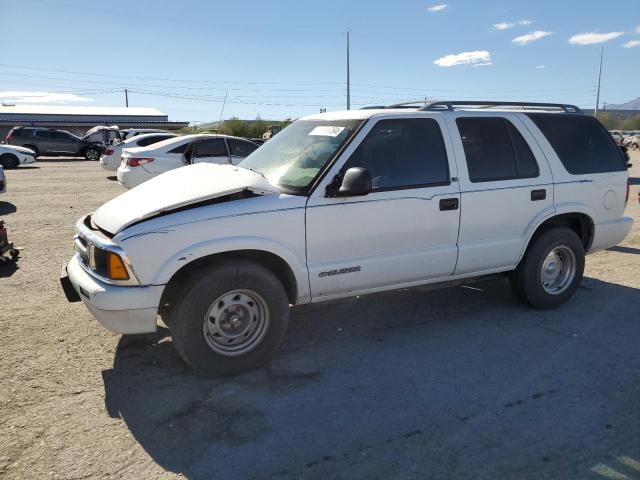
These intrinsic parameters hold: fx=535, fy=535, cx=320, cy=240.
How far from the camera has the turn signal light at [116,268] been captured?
3.51 meters

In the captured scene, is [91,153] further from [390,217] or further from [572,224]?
[390,217]

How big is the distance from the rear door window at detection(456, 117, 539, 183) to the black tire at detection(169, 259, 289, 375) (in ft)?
6.78

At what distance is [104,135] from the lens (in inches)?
1394

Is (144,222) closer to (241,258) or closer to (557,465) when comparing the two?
(241,258)

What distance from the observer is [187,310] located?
3623 mm

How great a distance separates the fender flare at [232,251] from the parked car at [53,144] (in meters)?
29.3

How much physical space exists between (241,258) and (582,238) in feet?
12.1

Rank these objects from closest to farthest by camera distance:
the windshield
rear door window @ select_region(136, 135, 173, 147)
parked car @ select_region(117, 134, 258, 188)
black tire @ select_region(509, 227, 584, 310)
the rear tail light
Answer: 1. the windshield
2. black tire @ select_region(509, 227, 584, 310)
3. parked car @ select_region(117, 134, 258, 188)
4. the rear tail light
5. rear door window @ select_region(136, 135, 173, 147)

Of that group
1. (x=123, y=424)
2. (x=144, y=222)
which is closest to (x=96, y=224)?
(x=144, y=222)

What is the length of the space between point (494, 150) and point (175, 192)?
284 centimetres

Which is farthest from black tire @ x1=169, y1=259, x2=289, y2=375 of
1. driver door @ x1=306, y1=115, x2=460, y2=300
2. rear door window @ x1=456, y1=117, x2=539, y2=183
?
rear door window @ x1=456, y1=117, x2=539, y2=183

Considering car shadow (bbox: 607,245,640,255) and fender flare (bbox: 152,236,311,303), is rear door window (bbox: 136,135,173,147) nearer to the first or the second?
car shadow (bbox: 607,245,640,255)

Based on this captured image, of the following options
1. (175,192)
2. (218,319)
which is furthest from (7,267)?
(218,319)

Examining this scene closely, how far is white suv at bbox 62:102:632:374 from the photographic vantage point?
11.9 feet
